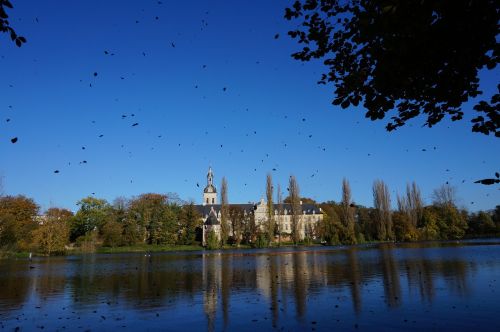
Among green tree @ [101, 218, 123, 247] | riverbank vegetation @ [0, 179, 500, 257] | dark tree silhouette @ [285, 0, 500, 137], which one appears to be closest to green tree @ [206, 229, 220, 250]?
riverbank vegetation @ [0, 179, 500, 257]

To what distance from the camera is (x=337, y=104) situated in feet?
22.9

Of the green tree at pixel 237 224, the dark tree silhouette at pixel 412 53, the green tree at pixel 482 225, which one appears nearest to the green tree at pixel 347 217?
the green tree at pixel 237 224

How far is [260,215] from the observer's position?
11444cm

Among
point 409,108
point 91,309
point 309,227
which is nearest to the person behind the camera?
point 409,108

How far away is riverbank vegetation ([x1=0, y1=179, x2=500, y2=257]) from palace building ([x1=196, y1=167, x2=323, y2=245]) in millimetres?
2253

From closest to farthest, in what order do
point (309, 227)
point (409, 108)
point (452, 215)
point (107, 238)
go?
point (409, 108) → point (107, 238) → point (452, 215) → point (309, 227)

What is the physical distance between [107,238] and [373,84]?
7779 centimetres

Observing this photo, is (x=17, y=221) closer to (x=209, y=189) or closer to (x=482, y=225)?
(x=209, y=189)

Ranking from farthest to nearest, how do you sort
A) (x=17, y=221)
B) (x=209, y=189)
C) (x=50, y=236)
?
(x=209, y=189), (x=17, y=221), (x=50, y=236)

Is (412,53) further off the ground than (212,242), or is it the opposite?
(412,53)

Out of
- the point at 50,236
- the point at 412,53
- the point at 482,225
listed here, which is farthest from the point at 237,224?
the point at 412,53

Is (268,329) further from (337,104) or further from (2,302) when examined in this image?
(2,302)

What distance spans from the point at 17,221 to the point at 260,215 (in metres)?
65.2

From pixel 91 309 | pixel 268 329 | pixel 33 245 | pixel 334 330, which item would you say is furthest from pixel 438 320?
pixel 33 245
